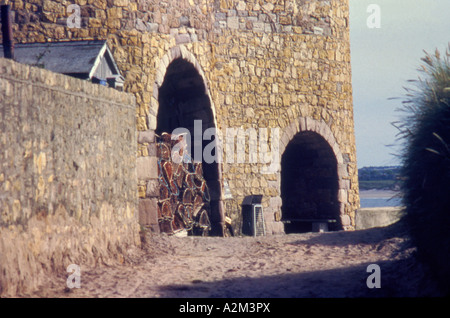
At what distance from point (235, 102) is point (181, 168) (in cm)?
224

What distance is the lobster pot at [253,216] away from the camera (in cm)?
1192

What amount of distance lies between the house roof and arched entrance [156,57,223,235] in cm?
257

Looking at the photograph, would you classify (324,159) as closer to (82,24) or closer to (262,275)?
(82,24)

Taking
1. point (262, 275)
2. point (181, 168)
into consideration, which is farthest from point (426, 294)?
point (181, 168)

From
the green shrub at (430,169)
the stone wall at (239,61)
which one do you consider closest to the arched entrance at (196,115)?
the stone wall at (239,61)

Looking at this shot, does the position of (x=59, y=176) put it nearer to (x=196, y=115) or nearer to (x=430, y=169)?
(x=430, y=169)

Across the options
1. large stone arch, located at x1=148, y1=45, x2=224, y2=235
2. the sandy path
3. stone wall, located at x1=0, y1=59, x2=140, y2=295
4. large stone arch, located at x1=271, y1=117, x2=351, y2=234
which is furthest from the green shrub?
large stone arch, located at x1=271, y1=117, x2=351, y2=234

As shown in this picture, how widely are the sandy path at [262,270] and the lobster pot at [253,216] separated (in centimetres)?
279

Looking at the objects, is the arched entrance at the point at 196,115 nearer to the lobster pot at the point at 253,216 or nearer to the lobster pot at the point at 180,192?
the lobster pot at the point at 180,192

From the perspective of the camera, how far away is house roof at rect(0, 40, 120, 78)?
8.09 metres

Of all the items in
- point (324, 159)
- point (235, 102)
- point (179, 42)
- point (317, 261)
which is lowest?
point (317, 261)

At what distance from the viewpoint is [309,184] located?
1423cm

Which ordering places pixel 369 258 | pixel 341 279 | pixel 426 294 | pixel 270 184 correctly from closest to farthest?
pixel 426 294
pixel 341 279
pixel 369 258
pixel 270 184

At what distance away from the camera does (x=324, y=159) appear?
13992 mm
